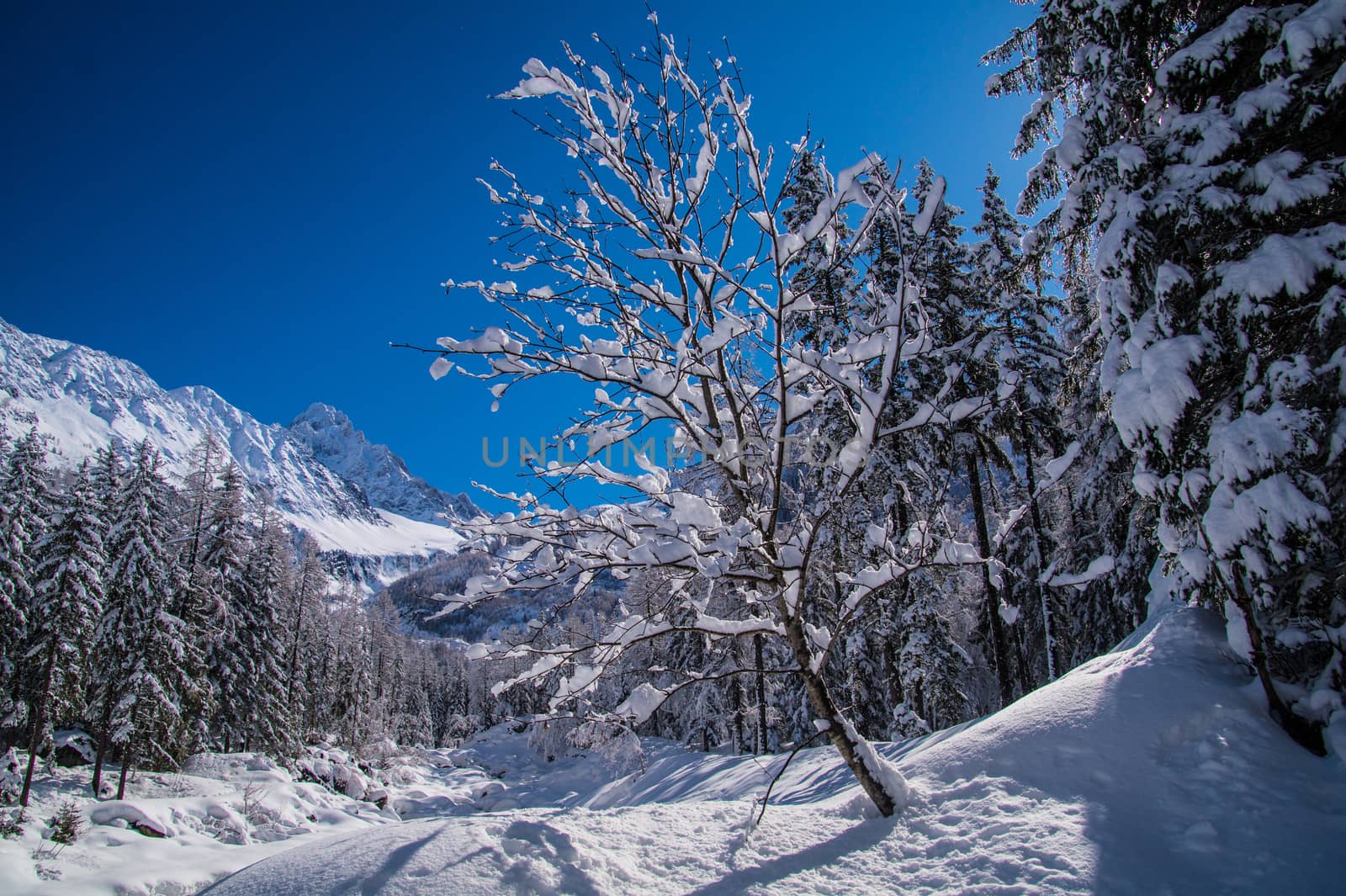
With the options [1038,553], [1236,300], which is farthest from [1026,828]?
[1038,553]

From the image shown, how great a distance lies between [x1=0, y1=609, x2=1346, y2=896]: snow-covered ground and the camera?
8.88 ft

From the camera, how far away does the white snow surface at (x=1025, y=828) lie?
2.71 metres

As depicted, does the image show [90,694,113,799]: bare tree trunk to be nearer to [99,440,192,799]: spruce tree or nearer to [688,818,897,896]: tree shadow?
[99,440,192,799]: spruce tree

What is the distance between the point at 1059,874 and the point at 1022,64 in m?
8.50

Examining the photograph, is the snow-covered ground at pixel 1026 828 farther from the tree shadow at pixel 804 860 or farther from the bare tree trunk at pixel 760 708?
the bare tree trunk at pixel 760 708

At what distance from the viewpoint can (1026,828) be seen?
3.06 meters

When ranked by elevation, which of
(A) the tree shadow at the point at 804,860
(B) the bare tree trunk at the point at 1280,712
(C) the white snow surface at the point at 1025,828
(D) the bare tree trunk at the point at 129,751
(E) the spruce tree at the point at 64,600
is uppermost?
(E) the spruce tree at the point at 64,600

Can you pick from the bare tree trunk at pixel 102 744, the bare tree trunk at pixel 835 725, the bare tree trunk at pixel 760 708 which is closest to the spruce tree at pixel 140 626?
the bare tree trunk at pixel 102 744

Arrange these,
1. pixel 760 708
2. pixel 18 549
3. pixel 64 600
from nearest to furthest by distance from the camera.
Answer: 1. pixel 64 600
2. pixel 760 708
3. pixel 18 549

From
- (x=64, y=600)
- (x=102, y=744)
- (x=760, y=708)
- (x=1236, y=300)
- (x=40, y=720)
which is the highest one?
(x=1236, y=300)

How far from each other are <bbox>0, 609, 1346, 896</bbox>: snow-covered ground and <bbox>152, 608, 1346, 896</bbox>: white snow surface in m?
0.01

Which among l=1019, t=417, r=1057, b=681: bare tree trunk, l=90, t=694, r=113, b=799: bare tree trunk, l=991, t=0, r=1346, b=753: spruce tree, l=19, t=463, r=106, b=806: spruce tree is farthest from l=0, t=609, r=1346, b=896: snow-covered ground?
l=19, t=463, r=106, b=806: spruce tree

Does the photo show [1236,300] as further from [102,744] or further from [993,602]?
[102,744]

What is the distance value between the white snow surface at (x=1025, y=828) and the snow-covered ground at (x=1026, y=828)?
0.03 ft
